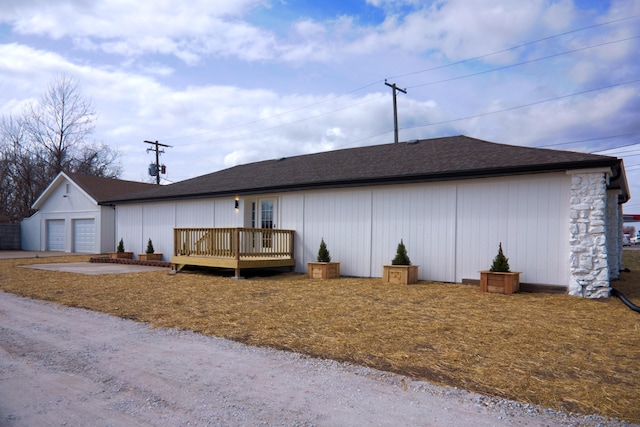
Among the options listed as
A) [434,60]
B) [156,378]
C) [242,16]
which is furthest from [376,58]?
[156,378]

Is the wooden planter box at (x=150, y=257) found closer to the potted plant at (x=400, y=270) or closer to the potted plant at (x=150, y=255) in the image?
the potted plant at (x=150, y=255)

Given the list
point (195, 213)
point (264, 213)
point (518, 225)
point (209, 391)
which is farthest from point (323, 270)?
point (209, 391)

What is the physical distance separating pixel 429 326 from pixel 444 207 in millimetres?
4772

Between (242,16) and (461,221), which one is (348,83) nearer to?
(242,16)

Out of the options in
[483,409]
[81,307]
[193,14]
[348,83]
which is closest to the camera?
[483,409]

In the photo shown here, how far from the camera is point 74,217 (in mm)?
22078

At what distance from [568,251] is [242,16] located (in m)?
9.54

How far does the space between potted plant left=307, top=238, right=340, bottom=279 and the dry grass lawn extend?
796 millimetres

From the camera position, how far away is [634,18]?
1322 cm

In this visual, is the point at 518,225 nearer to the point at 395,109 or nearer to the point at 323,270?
the point at 323,270

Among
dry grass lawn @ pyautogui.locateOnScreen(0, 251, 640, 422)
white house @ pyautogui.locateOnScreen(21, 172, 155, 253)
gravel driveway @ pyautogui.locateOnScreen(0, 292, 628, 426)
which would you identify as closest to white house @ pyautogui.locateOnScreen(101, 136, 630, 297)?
dry grass lawn @ pyautogui.locateOnScreen(0, 251, 640, 422)

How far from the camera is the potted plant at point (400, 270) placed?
943 centimetres

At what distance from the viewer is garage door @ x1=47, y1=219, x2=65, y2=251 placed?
2309 cm

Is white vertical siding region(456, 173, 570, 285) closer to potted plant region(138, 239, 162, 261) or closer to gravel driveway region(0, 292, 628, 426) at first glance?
gravel driveway region(0, 292, 628, 426)
